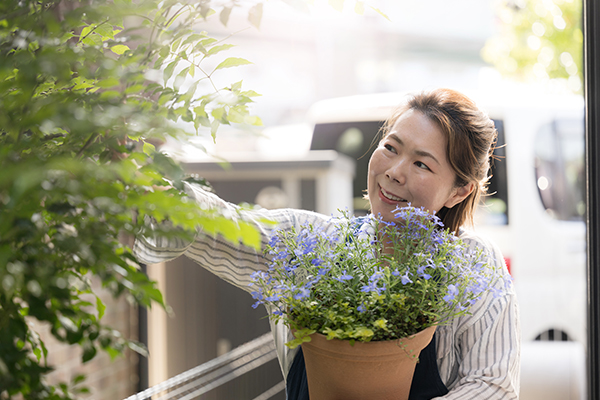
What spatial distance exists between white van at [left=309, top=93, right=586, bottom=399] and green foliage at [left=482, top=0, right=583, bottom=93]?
194 centimetres

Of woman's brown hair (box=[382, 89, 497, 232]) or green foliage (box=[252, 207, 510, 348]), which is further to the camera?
woman's brown hair (box=[382, 89, 497, 232])

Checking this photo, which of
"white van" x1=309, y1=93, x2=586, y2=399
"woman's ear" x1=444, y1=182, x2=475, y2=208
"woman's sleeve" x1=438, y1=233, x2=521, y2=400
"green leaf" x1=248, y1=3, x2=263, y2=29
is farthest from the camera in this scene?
"white van" x1=309, y1=93, x2=586, y2=399

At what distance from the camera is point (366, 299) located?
75cm

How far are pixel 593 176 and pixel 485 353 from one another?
24.1 inches

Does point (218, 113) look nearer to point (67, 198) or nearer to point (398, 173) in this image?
point (67, 198)

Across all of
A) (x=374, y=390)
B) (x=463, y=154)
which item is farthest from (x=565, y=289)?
(x=374, y=390)

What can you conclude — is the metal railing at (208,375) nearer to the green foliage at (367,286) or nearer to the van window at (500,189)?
the green foliage at (367,286)

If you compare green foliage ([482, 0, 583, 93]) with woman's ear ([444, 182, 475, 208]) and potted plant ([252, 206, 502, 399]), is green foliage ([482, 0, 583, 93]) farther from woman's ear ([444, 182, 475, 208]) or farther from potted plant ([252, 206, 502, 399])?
potted plant ([252, 206, 502, 399])

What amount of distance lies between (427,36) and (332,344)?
362 inches

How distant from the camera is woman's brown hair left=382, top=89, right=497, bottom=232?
113cm

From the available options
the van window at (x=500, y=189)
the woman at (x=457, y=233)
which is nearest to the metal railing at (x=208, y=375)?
the woman at (x=457, y=233)

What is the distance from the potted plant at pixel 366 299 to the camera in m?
0.74

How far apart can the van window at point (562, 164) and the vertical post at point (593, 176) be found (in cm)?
151

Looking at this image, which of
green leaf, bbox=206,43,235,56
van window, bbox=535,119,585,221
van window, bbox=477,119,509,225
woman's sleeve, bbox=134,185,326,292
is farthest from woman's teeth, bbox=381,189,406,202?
van window, bbox=535,119,585,221
